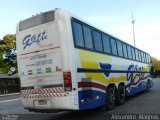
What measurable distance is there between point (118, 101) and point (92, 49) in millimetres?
3593

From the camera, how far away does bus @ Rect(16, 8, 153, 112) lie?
28.6ft

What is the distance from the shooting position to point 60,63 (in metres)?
8.84

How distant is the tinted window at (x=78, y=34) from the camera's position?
9172mm

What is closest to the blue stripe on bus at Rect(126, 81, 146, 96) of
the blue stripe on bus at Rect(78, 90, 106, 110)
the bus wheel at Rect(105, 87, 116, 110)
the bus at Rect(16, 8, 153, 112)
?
the bus wheel at Rect(105, 87, 116, 110)

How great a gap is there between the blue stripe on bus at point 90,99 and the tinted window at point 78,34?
153 centimetres

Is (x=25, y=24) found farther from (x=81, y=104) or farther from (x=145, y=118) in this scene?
(x=145, y=118)

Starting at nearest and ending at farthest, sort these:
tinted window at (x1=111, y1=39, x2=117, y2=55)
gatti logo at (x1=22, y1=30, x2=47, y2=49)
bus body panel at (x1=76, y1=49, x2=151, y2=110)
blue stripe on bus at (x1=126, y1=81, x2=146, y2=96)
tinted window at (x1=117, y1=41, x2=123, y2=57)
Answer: bus body panel at (x1=76, y1=49, x2=151, y2=110)
gatti logo at (x1=22, y1=30, x2=47, y2=49)
tinted window at (x1=111, y1=39, x2=117, y2=55)
tinted window at (x1=117, y1=41, x2=123, y2=57)
blue stripe on bus at (x1=126, y1=81, x2=146, y2=96)

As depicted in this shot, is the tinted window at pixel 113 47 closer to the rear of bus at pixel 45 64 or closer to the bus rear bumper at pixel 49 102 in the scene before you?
the rear of bus at pixel 45 64

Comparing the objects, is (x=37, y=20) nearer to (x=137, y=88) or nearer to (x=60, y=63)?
(x=60, y=63)

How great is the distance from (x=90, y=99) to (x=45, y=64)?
1.84 m

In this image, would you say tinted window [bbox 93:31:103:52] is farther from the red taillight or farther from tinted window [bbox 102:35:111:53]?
the red taillight

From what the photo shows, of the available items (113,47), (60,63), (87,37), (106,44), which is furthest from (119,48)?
(60,63)

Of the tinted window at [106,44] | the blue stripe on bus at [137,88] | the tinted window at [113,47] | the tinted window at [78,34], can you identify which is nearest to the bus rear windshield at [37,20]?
the tinted window at [78,34]

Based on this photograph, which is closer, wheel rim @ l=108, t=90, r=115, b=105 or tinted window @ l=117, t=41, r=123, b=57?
wheel rim @ l=108, t=90, r=115, b=105
